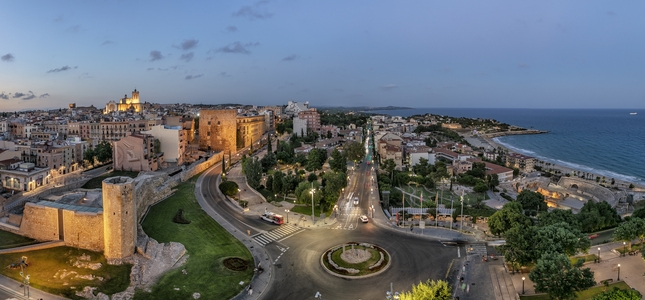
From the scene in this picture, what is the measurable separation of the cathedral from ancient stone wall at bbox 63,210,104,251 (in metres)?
135

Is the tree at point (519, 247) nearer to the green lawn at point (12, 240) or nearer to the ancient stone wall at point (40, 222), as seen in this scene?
the ancient stone wall at point (40, 222)

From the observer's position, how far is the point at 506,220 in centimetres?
3397

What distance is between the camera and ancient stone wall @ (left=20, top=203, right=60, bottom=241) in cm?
3009

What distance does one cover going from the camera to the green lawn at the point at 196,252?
83.8ft

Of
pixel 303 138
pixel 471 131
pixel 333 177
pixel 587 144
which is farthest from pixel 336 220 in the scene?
pixel 471 131

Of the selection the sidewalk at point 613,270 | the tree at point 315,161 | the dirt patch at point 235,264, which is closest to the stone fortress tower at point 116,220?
the dirt patch at point 235,264

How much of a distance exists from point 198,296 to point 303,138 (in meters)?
74.1

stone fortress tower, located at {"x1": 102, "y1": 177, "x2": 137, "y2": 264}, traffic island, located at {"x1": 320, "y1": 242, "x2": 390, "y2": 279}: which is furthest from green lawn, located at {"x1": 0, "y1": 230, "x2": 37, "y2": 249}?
traffic island, located at {"x1": 320, "y1": 242, "x2": 390, "y2": 279}

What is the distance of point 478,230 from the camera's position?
37438 mm

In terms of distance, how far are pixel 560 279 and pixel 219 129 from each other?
71029 mm

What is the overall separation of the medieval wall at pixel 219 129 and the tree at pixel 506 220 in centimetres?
5998

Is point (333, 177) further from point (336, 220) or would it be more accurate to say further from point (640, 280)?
point (640, 280)

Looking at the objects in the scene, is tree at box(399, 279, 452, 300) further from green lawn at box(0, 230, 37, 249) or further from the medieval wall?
the medieval wall

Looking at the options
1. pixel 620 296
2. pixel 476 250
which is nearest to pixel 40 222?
pixel 476 250
